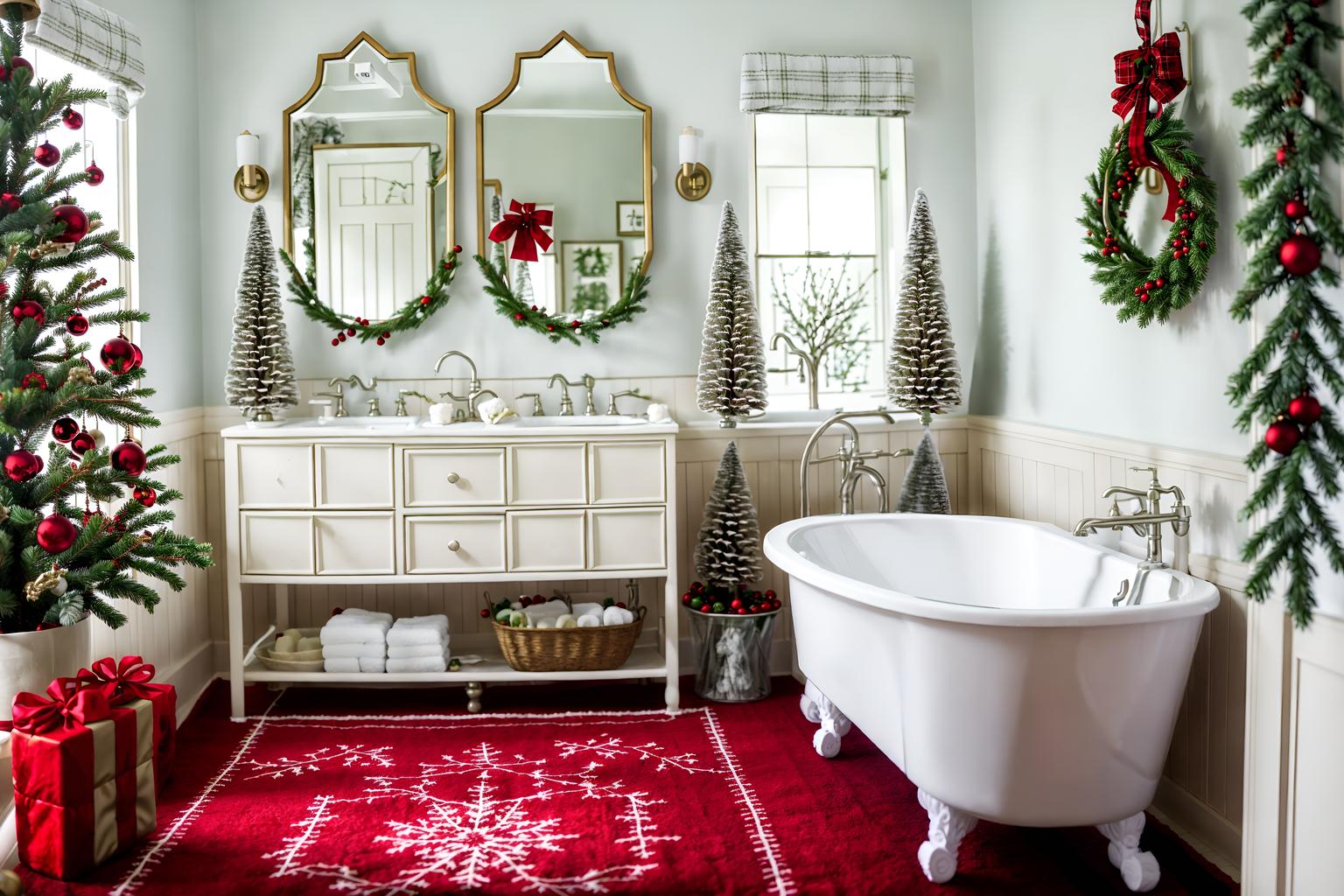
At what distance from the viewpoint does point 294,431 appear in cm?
344

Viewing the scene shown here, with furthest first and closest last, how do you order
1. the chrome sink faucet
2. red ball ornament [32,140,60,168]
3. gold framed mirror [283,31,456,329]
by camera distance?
gold framed mirror [283,31,456,329] → the chrome sink faucet → red ball ornament [32,140,60,168]

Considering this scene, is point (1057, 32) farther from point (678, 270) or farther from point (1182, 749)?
point (1182, 749)

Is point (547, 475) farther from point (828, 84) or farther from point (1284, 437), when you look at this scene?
point (1284, 437)

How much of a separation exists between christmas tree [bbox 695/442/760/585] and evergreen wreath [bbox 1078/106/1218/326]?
1.33 metres

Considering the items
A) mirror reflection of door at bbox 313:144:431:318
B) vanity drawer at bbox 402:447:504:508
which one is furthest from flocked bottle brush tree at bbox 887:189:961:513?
mirror reflection of door at bbox 313:144:431:318

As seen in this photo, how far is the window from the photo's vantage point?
163 inches

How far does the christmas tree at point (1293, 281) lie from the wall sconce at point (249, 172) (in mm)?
3234

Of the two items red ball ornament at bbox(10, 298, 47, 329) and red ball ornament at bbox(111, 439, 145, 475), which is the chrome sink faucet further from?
red ball ornament at bbox(10, 298, 47, 329)

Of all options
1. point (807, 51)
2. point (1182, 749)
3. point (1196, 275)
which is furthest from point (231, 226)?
point (1182, 749)

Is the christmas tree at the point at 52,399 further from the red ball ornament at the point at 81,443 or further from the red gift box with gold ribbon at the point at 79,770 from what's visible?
the red gift box with gold ribbon at the point at 79,770

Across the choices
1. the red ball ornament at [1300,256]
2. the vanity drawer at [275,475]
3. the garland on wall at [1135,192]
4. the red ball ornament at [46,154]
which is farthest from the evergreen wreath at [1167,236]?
the red ball ornament at [46,154]

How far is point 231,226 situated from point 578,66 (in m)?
1.41

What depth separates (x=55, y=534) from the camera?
88.6 inches

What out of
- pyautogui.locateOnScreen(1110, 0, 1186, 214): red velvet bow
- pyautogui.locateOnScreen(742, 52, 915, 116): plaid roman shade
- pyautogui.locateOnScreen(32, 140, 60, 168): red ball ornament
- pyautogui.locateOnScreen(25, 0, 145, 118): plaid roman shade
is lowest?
pyautogui.locateOnScreen(32, 140, 60, 168): red ball ornament
